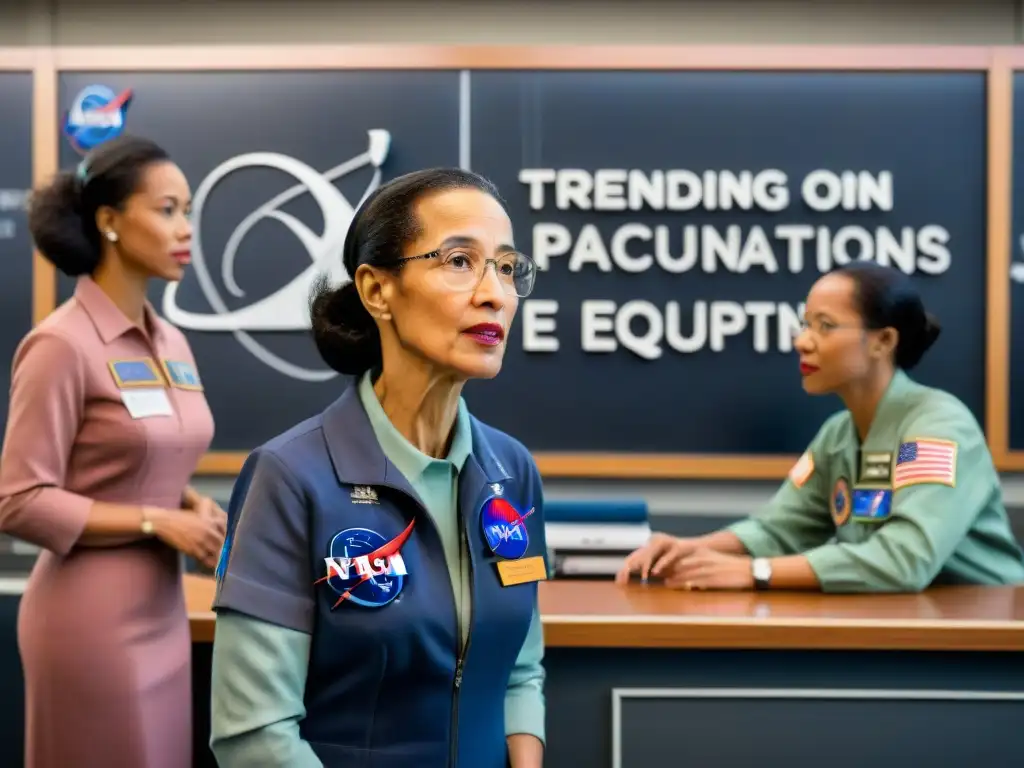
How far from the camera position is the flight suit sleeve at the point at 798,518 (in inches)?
101

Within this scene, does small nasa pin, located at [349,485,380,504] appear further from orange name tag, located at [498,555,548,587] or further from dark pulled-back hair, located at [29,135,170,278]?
dark pulled-back hair, located at [29,135,170,278]

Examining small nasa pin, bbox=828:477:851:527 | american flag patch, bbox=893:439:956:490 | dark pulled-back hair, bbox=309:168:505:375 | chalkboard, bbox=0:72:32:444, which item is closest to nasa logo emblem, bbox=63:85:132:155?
chalkboard, bbox=0:72:32:444

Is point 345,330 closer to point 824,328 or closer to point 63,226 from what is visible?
point 63,226

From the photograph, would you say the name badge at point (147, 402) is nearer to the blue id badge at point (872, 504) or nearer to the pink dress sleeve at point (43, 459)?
the pink dress sleeve at point (43, 459)

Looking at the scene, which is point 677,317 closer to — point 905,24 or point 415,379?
point 905,24

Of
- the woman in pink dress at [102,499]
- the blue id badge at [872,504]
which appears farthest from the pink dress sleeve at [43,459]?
the blue id badge at [872,504]

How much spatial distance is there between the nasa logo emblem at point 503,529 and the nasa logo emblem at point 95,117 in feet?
8.19

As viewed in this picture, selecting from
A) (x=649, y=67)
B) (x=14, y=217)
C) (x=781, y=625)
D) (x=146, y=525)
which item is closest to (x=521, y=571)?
(x=781, y=625)

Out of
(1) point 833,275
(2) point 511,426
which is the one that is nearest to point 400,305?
(1) point 833,275

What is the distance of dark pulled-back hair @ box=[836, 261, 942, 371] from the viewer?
241 cm

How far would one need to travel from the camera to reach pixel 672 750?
6.00ft

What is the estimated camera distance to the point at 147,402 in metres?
2.00

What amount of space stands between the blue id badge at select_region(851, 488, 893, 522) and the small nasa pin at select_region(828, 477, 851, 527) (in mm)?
51

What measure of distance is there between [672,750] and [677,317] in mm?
1658
